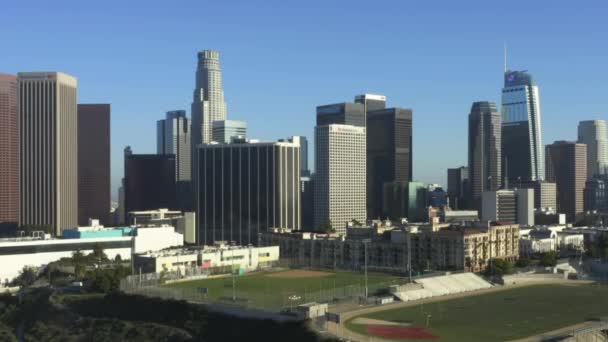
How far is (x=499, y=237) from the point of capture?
11506 centimetres

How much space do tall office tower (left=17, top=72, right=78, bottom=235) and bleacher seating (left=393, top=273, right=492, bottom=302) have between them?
117 metres

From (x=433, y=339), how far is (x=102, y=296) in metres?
36.1

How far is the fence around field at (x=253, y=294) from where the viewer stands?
7488 centimetres

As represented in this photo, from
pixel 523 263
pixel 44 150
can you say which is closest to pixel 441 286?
pixel 523 263

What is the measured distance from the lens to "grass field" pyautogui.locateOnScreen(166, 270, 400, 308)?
78.2 m

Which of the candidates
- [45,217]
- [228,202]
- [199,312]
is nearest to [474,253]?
[199,312]

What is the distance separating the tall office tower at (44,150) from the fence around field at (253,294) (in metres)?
99.8

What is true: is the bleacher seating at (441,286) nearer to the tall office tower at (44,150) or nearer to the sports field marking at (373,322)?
the sports field marking at (373,322)

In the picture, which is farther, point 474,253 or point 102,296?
point 474,253

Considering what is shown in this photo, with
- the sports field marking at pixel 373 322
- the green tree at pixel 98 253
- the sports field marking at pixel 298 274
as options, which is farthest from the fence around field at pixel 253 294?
the green tree at pixel 98 253

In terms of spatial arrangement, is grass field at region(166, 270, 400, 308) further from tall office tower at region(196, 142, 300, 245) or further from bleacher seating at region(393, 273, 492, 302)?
tall office tower at region(196, 142, 300, 245)

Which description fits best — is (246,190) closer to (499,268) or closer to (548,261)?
(548,261)

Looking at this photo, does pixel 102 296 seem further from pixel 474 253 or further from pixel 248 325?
pixel 474 253

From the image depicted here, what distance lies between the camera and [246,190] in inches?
7101
